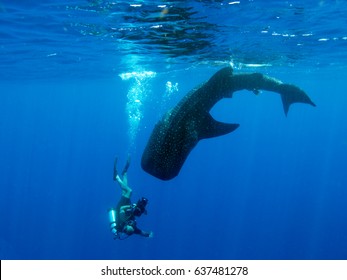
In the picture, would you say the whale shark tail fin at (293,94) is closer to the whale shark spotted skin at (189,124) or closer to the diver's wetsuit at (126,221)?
the whale shark spotted skin at (189,124)

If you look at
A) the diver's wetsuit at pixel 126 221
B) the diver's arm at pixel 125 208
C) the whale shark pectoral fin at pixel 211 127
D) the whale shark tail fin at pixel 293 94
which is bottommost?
the diver's wetsuit at pixel 126 221

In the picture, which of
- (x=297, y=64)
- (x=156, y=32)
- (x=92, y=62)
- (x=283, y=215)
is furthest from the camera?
(x=283, y=215)

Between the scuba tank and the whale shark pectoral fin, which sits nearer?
the whale shark pectoral fin

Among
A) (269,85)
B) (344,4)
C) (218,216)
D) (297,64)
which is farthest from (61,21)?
(218,216)

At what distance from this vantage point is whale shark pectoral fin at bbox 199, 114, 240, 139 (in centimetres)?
748

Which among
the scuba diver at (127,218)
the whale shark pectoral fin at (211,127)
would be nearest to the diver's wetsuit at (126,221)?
the scuba diver at (127,218)

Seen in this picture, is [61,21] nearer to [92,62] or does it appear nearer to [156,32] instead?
[156,32]

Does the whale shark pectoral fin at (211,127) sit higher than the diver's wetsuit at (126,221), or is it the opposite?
the whale shark pectoral fin at (211,127)

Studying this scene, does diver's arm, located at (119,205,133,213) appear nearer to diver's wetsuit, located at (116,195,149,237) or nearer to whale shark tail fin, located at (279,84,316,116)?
diver's wetsuit, located at (116,195,149,237)

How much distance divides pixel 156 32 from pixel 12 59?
1217cm

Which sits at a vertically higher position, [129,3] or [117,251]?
[129,3]

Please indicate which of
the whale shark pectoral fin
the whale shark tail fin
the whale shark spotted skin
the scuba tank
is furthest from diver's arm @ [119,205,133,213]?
the whale shark tail fin

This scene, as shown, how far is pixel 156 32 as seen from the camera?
14.6 metres

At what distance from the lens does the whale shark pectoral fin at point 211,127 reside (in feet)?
24.6
